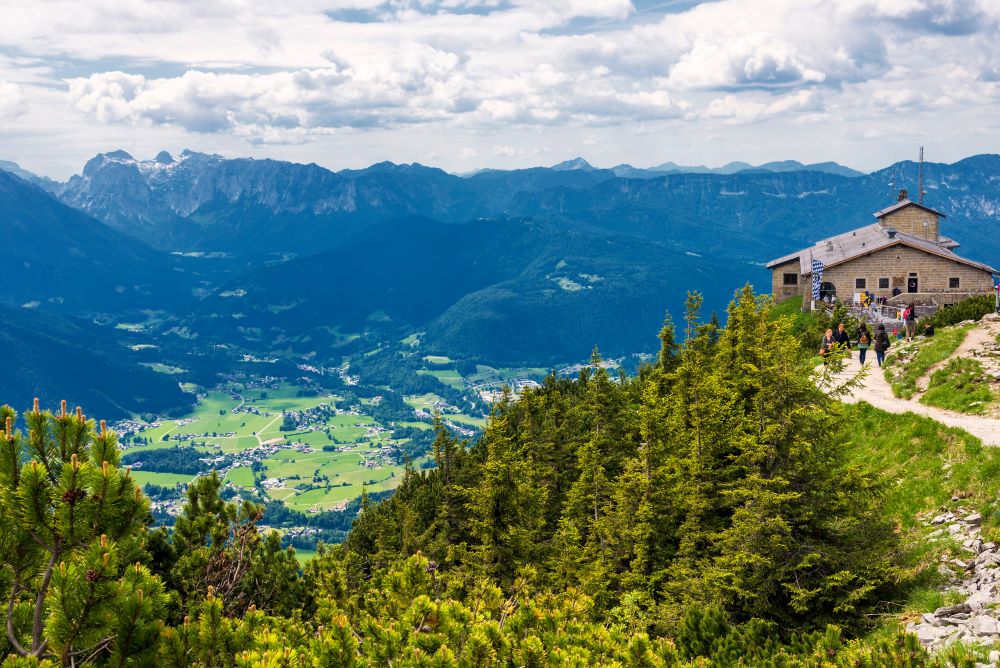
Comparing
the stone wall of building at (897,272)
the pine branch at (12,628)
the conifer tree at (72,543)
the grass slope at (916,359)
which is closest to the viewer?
the conifer tree at (72,543)

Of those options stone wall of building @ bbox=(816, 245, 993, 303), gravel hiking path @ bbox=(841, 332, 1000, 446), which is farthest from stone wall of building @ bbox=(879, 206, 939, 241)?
gravel hiking path @ bbox=(841, 332, 1000, 446)

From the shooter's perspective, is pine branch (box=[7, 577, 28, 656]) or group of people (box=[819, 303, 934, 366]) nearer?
pine branch (box=[7, 577, 28, 656])

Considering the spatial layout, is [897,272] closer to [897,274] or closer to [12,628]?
[897,274]

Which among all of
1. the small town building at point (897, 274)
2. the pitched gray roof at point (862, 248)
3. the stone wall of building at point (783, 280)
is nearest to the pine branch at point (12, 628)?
the small town building at point (897, 274)

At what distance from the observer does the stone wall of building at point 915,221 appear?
77.3 m

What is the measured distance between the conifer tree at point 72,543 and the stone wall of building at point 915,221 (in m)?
85.0

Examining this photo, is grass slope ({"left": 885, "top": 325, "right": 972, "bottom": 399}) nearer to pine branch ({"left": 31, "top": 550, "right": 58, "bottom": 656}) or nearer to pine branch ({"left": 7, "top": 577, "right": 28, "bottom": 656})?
pine branch ({"left": 31, "top": 550, "right": 58, "bottom": 656})

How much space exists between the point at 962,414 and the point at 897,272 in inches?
1702

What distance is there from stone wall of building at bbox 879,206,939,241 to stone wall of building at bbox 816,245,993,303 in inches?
681

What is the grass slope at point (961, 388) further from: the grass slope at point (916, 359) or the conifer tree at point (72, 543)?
the conifer tree at point (72, 543)

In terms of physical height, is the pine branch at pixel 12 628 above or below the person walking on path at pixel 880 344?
above

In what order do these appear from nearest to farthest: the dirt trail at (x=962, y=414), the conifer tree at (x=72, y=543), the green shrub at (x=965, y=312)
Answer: the conifer tree at (x=72, y=543) < the dirt trail at (x=962, y=414) < the green shrub at (x=965, y=312)

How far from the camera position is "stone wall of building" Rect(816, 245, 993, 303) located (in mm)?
61625

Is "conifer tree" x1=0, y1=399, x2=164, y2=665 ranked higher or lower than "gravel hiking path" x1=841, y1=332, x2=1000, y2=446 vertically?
higher
